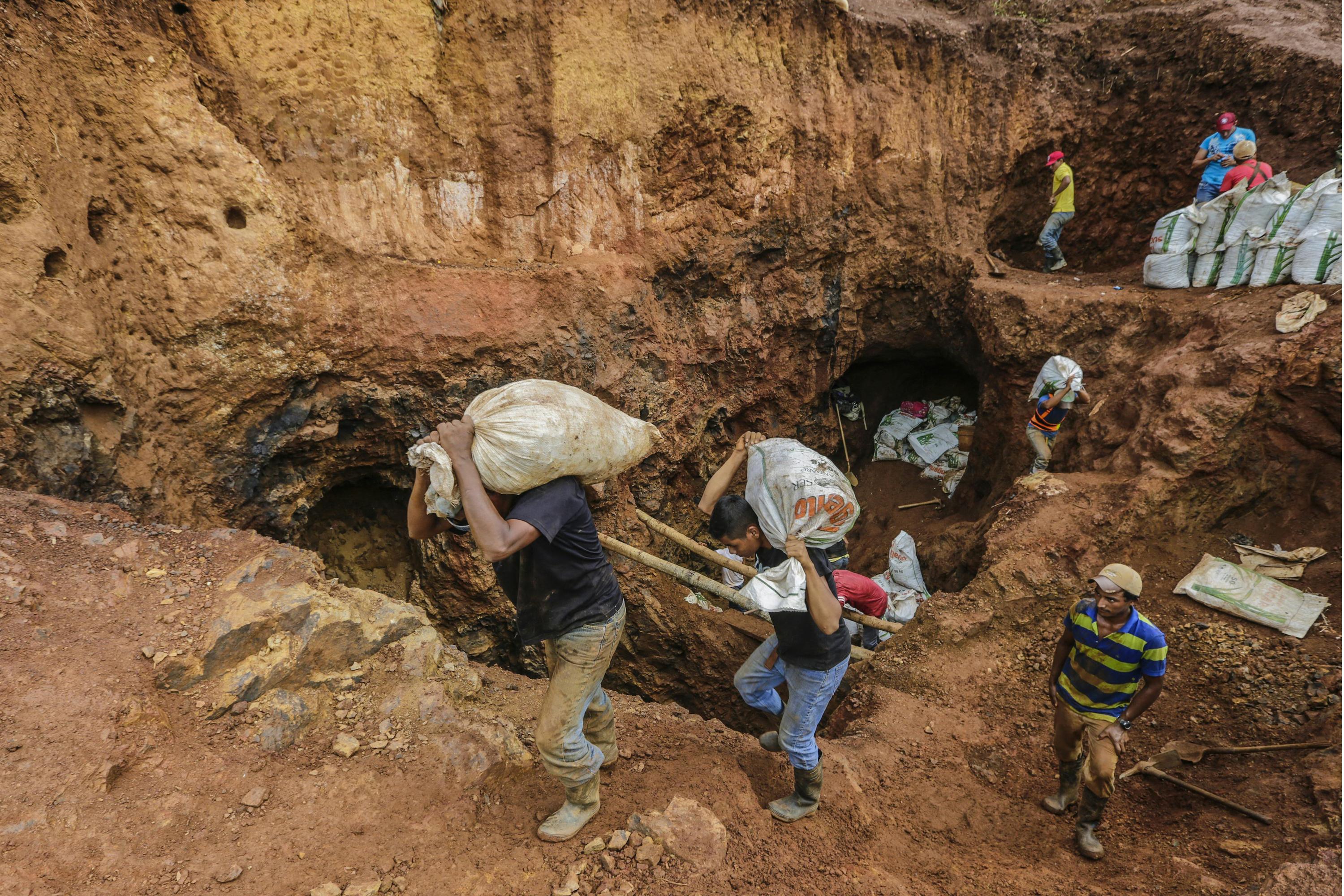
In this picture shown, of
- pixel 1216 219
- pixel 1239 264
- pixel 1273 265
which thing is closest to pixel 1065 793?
pixel 1273 265

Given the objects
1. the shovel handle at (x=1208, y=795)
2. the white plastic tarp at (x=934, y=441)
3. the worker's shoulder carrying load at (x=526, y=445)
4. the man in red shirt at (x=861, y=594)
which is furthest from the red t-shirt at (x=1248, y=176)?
the worker's shoulder carrying load at (x=526, y=445)

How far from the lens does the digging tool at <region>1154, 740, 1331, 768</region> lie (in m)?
3.45

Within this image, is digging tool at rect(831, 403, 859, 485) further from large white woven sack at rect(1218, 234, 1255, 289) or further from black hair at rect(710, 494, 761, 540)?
black hair at rect(710, 494, 761, 540)

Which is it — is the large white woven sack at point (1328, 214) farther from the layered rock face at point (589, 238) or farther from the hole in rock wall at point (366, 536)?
the hole in rock wall at point (366, 536)

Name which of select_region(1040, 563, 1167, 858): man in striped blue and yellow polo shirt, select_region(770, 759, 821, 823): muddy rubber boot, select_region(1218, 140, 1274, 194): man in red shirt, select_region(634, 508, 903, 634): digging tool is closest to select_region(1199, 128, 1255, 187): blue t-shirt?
select_region(1218, 140, 1274, 194): man in red shirt

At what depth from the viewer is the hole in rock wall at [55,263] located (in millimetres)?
3600

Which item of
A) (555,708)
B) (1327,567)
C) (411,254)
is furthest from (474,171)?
Answer: (1327,567)

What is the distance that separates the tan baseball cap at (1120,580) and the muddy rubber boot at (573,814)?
240cm

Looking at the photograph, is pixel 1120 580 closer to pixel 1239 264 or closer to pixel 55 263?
pixel 1239 264

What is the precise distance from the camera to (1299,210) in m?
5.23

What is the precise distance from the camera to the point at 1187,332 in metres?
5.69

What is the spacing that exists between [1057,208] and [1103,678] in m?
6.59

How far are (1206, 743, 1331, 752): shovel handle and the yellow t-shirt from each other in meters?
6.18

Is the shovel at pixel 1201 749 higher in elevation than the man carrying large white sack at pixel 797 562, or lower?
lower
